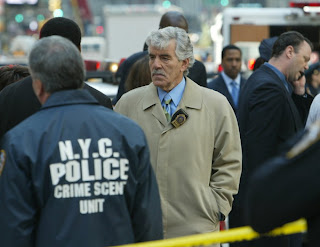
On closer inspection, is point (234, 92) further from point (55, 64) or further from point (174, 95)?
point (55, 64)

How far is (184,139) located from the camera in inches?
188

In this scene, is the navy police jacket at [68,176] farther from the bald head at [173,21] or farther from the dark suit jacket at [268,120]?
the bald head at [173,21]

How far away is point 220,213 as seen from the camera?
191 inches

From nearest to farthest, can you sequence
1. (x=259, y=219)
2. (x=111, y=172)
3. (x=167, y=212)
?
1. (x=259, y=219)
2. (x=111, y=172)
3. (x=167, y=212)

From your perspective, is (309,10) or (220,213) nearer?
(220,213)

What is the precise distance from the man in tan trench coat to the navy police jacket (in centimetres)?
119

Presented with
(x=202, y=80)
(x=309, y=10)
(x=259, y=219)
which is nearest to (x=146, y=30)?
(x=309, y=10)

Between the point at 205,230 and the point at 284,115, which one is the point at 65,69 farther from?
the point at 284,115

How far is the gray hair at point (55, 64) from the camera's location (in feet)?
11.6

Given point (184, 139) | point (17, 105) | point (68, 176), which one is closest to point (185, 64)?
point (184, 139)

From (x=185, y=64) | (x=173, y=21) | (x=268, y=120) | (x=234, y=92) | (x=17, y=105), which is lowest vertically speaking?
(x=234, y=92)

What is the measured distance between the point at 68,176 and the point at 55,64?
535 millimetres

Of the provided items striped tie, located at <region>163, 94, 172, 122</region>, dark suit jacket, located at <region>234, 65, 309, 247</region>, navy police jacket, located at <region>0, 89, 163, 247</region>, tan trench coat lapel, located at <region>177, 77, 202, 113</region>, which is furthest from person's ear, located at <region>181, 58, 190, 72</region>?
navy police jacket, located at <region>0, 89, 163, 247</region>

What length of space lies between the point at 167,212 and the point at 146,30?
2271 centimetres
